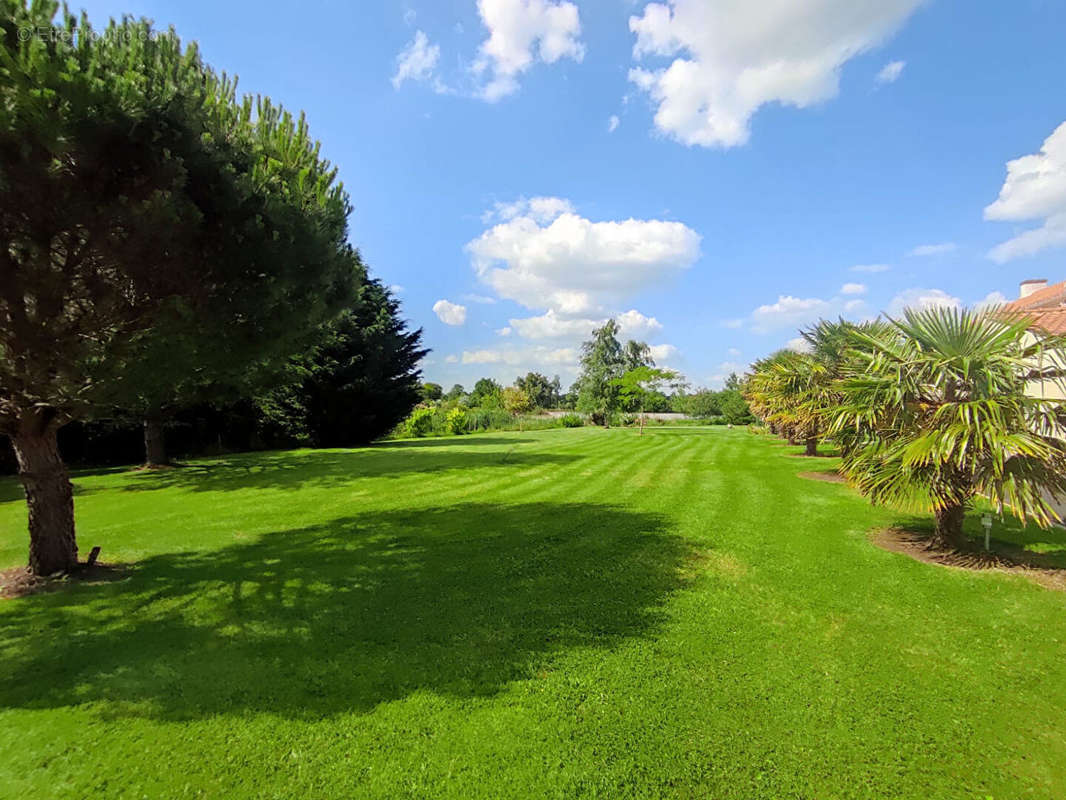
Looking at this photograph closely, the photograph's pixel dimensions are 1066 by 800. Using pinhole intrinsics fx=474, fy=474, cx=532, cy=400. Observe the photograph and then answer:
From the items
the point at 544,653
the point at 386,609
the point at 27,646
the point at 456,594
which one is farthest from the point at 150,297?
the point at 544,653

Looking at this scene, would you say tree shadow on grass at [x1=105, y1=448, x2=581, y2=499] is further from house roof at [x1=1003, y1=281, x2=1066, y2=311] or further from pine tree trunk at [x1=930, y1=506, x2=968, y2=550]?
house roof at [x1=1003, y1=281, x2=1066, y2=311]

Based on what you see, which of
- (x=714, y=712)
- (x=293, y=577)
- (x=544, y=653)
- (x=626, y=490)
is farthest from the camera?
(x=626, y=490)

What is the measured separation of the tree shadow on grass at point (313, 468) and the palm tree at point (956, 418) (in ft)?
32.0

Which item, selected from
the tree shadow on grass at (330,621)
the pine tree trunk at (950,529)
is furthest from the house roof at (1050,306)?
the tree shadow on grass at (330,621)

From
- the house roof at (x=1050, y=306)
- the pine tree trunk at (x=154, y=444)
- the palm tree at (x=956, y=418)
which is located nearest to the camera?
the palm tree at (x=956, y=418)

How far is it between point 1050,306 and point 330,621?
73.5ft

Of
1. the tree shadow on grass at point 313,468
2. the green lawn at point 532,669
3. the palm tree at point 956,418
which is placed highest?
the palm tree at point 956,418

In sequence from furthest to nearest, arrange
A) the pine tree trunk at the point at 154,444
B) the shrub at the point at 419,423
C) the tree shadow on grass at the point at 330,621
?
the shrub at the point at 419,423, the pine tree trunk at the point at 154,444, the tree shadow on grass at the point at 330,621

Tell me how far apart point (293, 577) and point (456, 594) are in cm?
210

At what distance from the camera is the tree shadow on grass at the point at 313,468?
1218cm

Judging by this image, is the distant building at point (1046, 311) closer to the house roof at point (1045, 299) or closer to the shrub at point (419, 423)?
the house roof at point (1045, 299)

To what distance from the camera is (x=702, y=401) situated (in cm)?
5969

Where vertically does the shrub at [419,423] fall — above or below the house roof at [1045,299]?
below

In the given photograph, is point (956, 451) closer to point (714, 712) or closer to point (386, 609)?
point (714, 712)
